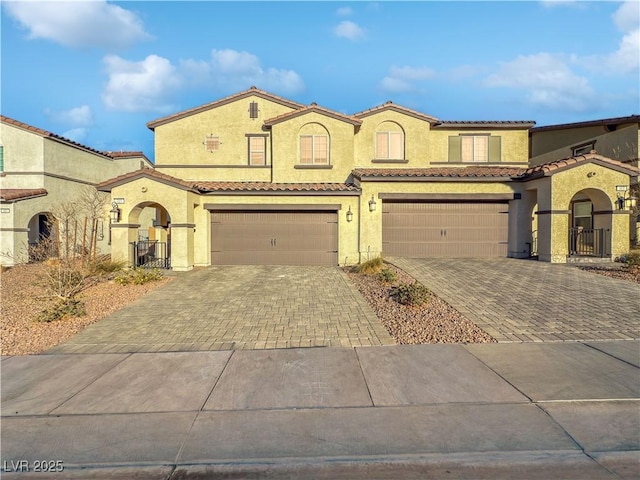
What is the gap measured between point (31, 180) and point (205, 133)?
9005 millimetres

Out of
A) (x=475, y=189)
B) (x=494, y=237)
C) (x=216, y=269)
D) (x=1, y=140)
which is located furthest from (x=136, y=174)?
(x=494, y=237)

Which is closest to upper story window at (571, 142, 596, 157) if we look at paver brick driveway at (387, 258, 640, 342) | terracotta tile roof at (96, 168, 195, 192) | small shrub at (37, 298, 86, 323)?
paver brick driveway at (387, 258, 640, 342)

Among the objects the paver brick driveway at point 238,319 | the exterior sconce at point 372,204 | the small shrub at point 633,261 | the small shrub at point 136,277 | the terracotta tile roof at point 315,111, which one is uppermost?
the terracotta tile roof at point 315,111

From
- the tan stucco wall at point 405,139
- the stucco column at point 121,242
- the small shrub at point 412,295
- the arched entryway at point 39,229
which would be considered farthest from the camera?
the tan stucco wall at point 405,139

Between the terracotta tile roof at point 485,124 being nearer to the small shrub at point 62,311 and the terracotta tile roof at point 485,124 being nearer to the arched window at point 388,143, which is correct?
the arched window at point 388,143

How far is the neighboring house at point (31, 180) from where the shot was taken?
50.0 feet

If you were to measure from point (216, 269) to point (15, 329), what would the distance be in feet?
22.9

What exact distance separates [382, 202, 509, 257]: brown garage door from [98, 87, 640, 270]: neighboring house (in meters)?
0.04

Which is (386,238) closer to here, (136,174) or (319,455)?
(136,174)

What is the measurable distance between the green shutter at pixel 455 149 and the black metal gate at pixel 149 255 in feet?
47.6

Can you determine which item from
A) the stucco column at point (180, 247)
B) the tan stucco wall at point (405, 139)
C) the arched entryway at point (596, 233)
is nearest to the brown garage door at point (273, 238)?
the stucco column at point (180, 247)

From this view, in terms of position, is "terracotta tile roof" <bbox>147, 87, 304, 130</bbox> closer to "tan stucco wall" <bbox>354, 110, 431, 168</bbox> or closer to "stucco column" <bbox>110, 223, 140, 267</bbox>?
"tan stucco wall" <bbox>354, 110, 431, 168</bbox>

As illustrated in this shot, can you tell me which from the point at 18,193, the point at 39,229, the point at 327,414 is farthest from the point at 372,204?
the point at 39,229

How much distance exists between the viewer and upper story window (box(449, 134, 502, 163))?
1722 centimetres
